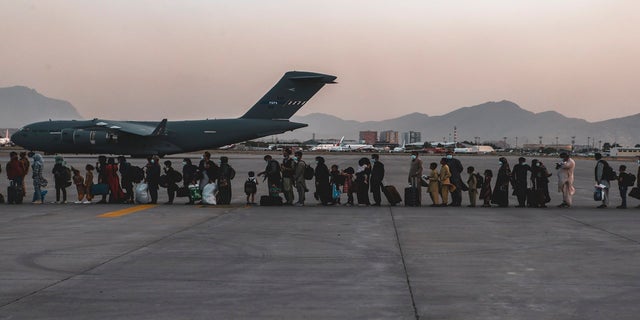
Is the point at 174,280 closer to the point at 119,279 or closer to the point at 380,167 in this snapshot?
the point at 119,279

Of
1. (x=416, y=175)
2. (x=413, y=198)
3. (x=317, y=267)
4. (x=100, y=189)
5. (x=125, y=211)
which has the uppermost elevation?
(x=416, y=175)

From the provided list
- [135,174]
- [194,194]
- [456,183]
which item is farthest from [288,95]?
[456,183]

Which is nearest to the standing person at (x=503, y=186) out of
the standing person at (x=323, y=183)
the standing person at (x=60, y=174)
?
the standing person at (x=323, y=183)

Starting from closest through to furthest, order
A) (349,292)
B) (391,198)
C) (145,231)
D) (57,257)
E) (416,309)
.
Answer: (416,309)
(349,292)
(57,257)
(145,231)
(391,198)

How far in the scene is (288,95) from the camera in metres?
49.2

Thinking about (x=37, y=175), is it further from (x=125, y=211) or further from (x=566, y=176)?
(x=566, y=176)

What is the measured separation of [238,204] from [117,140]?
3221cm

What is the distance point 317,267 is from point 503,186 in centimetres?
1188

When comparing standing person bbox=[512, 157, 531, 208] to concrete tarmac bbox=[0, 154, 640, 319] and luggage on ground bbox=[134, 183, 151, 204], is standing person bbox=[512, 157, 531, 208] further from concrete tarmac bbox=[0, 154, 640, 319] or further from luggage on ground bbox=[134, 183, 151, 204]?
luggage on ground bbox=[134, 183, 151, 204]

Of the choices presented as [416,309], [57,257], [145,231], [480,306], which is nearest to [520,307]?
[480,306]

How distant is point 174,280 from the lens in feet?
28.4

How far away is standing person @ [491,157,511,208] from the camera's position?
64.7 feet

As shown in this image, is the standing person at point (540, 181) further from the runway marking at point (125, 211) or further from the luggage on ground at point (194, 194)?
the runway marking at point (125, 211)

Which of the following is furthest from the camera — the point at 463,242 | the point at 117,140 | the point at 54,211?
the point at 117,140
